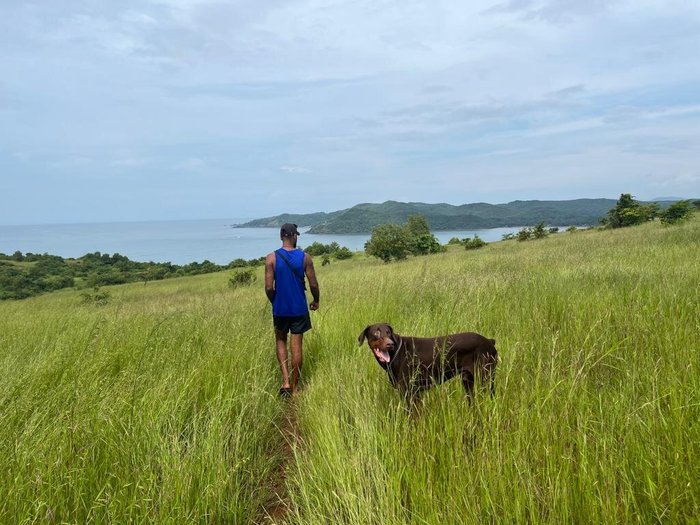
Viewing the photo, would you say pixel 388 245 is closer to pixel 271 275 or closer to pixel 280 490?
pixel 271 275

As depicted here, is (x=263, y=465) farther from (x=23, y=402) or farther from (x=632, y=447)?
(x=632, y=447)

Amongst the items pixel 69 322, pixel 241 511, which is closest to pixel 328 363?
pixel 241 511

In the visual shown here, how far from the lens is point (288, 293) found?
544 centimetres

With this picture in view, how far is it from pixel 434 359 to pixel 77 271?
317 ft

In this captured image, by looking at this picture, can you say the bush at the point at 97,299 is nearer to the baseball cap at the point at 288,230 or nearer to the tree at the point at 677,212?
the baseball cap at the point at 288,230

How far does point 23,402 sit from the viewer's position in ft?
10.7

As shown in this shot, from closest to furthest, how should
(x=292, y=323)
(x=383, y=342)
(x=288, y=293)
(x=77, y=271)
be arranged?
(x=383, y=342) → (x=288, y=293) → (x=292, y=323) → (x=77, y=271)

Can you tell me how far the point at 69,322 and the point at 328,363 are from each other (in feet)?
18.9

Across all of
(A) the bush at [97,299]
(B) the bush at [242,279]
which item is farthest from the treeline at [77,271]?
(B) the bush at [242,279]

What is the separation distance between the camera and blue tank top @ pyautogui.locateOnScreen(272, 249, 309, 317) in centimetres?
544

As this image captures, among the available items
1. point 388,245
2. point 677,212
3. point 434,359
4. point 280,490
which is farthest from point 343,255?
point 280,490

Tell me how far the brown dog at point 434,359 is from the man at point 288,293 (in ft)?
7.46

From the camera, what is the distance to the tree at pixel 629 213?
4356 centimetres

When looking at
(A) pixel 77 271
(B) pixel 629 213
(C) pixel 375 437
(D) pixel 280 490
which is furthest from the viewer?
(A) pixel 77 271
